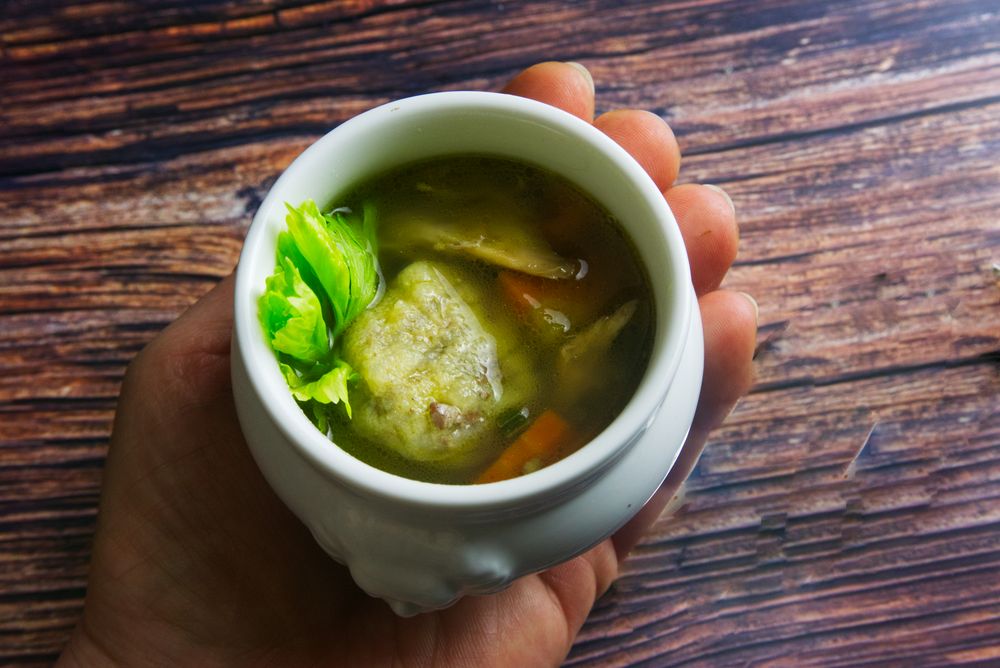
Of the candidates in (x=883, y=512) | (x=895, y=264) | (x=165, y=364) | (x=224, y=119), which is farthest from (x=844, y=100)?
(x=165, y=364)

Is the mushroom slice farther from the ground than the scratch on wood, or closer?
farther from the ground

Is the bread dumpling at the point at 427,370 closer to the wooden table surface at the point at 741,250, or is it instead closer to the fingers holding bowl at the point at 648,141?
the fingers holding bowl at the point at 648,141

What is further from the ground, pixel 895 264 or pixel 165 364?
pixel 165 364

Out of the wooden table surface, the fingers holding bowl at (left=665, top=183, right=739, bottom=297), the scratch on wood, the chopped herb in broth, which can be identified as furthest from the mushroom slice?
the scratch on wood

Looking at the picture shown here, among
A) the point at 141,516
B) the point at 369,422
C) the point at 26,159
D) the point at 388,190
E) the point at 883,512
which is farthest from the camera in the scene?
the point at 26,159

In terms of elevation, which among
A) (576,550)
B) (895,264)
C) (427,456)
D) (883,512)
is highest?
(427,456)

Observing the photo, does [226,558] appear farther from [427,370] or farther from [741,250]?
[741,250]

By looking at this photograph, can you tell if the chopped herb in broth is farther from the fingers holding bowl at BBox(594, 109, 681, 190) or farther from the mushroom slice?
the fingers holding bowl at BBox(594, 109, 681, 190)

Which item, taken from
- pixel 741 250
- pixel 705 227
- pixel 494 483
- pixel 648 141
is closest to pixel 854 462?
pixel 741 250

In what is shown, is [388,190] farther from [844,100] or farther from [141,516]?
[844,100]
